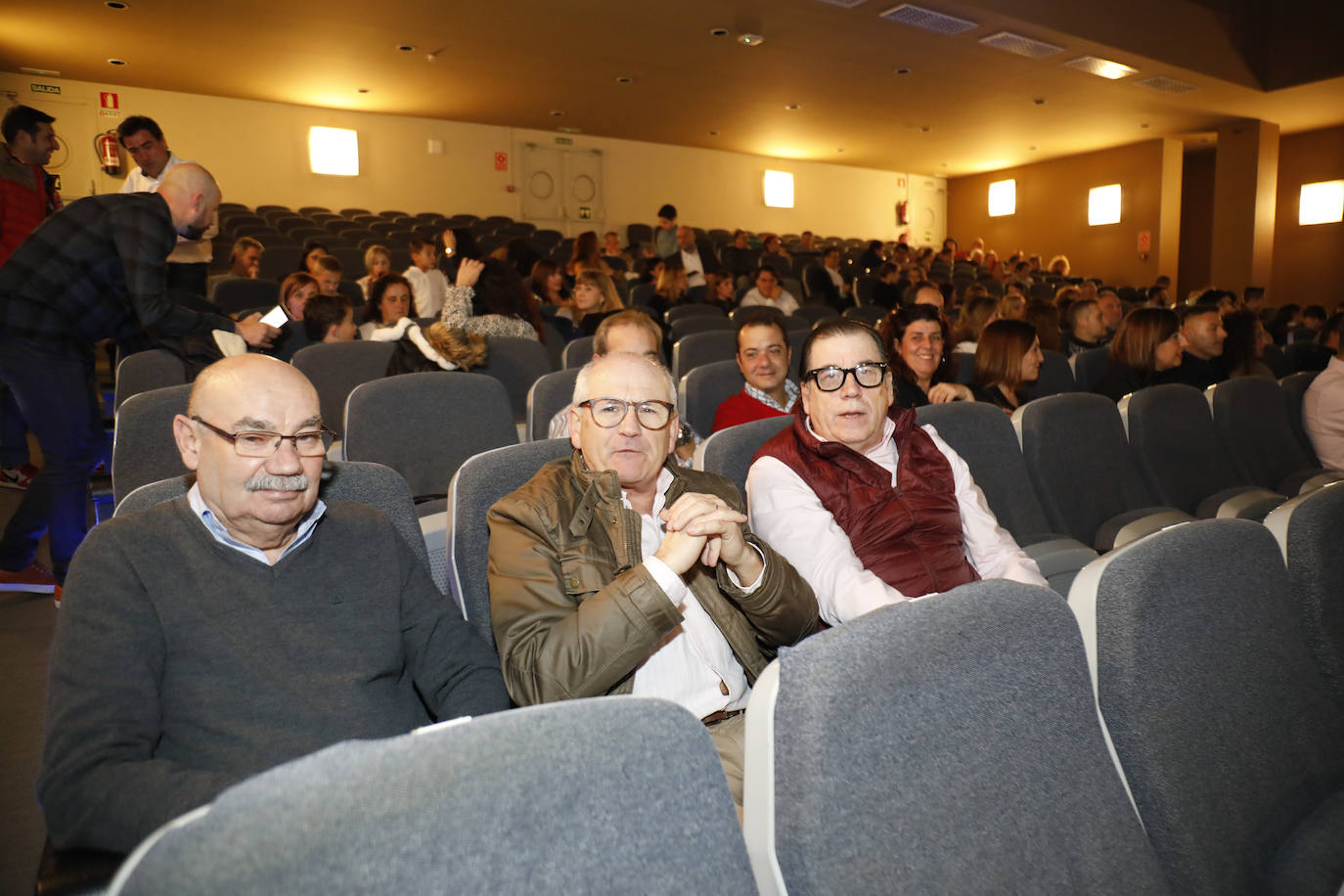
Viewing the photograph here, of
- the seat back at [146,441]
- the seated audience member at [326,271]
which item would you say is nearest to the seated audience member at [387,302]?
the seated audience member at [326,271]

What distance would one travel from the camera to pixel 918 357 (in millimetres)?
3039

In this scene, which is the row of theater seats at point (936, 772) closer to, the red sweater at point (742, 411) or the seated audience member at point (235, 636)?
the seated audience member at point (235, 636)

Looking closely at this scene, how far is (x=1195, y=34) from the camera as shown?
9.48 metres

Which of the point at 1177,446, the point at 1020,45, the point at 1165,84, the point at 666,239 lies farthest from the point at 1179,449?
the point at 1165,84

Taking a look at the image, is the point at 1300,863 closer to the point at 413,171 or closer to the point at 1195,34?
the point at 1195,34

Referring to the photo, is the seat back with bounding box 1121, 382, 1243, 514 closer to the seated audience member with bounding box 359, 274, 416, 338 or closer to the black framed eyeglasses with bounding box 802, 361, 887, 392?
the black framed eyeglasses with bounding box 802, 361, 887, 392

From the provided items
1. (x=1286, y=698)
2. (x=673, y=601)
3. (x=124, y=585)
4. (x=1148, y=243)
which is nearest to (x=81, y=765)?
(x=124, y=585)

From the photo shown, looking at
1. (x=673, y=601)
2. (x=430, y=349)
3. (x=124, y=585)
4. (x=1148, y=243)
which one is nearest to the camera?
(x=124, y=585)

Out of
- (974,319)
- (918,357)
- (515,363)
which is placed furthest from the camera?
(974,319)

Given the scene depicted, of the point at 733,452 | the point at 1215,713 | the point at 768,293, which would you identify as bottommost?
the point at 1215,713

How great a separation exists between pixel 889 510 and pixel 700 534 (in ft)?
2.19

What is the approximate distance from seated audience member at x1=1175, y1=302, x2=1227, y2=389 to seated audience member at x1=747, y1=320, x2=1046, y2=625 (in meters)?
2.60

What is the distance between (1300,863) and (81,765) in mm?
1595

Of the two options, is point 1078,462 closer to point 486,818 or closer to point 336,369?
point 486,818
